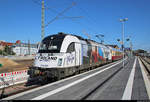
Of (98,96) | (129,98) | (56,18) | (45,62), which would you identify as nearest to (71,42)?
(45,62)

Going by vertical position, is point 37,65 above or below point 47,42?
below

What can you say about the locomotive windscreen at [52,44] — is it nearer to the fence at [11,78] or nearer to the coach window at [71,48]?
the coach window at [71,48]

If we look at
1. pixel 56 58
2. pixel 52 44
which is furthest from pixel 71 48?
pixel 56 58

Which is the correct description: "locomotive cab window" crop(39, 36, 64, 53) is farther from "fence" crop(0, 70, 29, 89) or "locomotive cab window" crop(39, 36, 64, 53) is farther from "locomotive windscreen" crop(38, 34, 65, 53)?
"fence" crop(0, 70, 29, 89)

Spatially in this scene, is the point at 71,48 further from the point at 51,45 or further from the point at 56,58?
the point at 56,58

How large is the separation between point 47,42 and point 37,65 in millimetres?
1936

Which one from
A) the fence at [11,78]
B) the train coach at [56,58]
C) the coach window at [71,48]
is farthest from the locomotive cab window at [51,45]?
the fence at [11,78]

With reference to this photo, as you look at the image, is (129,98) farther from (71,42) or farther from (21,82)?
(21,82)

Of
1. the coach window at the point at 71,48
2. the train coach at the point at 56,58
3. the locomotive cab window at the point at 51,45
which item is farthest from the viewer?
the coach window at the point at 71,48

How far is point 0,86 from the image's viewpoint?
361 inches

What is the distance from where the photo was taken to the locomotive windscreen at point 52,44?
1019cm

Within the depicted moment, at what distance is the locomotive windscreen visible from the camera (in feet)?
33.4

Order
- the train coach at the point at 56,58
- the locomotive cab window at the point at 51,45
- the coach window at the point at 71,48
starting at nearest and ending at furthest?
the train coach at the point at 56,58
the locomotive cab window at the point at 51,45
the coach window at the point at 71,48

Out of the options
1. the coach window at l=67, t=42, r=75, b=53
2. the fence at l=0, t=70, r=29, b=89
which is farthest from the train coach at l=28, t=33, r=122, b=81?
the fence at l=0, t=70, r=29, b=89
